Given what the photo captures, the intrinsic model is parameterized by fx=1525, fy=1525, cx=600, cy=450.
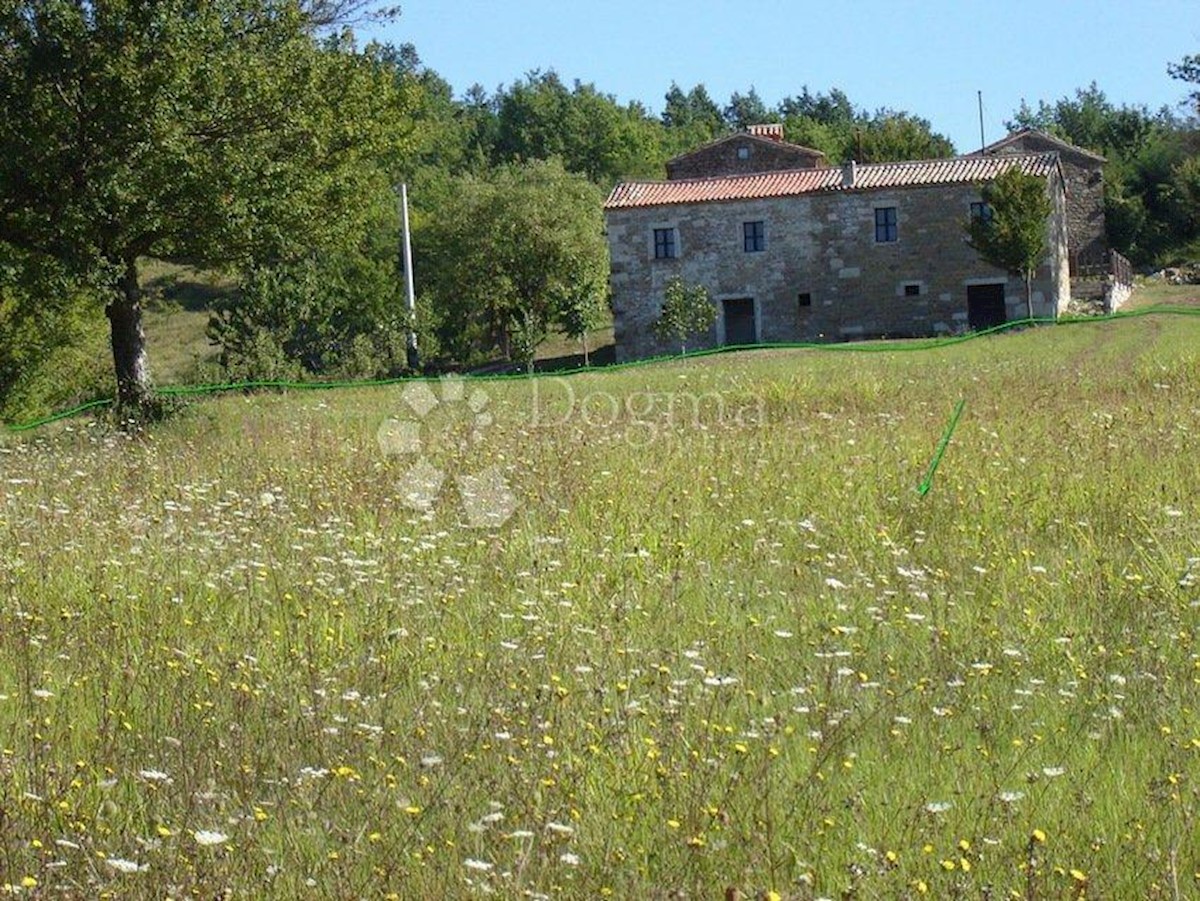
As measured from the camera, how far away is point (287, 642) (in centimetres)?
631

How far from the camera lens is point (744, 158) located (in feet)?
210

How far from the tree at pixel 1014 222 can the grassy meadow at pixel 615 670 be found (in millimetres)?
36725

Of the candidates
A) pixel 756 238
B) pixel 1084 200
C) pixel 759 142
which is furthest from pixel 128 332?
pixel 1084 200

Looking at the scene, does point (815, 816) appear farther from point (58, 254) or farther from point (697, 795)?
point (58, 254)

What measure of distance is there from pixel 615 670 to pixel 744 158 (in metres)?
60.0

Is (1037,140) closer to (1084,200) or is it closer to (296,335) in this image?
(1084,200)

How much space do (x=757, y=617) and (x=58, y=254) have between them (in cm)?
1692

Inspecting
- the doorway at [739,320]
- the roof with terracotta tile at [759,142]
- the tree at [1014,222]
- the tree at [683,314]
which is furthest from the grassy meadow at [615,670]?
the roof with terracotta tile at [759,142]

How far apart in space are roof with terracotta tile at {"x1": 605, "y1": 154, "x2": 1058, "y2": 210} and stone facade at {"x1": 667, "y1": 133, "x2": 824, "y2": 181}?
993 centimetres

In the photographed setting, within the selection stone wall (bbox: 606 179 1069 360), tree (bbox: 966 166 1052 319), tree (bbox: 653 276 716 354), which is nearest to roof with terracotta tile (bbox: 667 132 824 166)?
stone wall (bbox: 606 179 1069 360)

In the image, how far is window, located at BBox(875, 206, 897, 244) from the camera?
5141 cm

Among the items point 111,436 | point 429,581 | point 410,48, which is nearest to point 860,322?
point 111,436

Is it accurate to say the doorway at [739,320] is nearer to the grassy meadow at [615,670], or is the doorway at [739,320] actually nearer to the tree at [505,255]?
the tree at [505,255]

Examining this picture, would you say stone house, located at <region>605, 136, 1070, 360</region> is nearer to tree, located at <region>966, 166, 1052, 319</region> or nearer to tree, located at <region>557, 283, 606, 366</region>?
tree, located at <region>557, 283, 606, 366</region>
